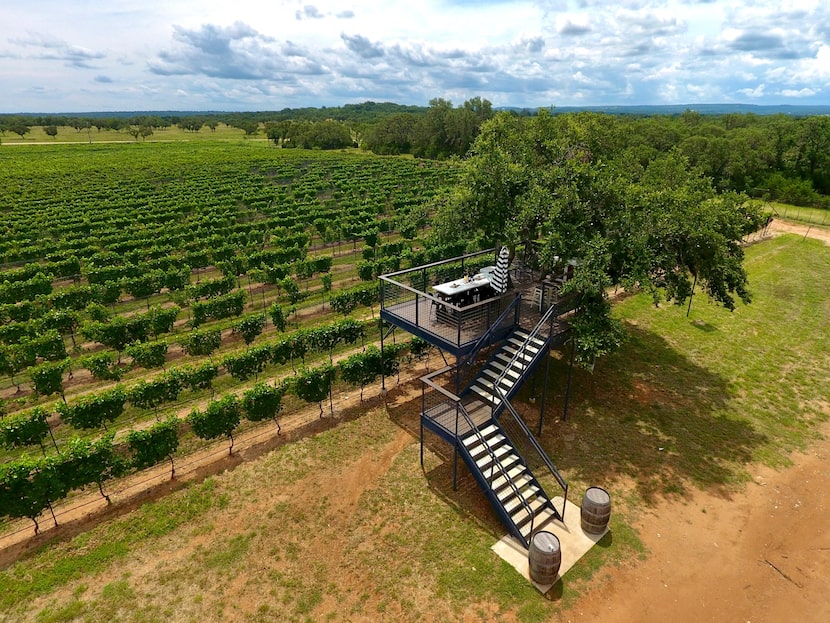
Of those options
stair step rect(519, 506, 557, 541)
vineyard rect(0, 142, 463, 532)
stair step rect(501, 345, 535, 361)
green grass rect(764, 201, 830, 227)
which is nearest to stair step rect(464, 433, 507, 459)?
stair step rect(519, 506, 557, 541)

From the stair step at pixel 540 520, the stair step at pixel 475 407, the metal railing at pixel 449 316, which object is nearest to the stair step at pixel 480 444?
the stair step at pixel 475 407

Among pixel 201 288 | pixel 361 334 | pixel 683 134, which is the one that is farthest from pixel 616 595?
pixel 683 134

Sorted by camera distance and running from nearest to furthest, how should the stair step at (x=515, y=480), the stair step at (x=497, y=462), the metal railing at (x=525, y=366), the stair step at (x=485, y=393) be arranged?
the stair step at (x=515, y=480) < the stair step at (x=497, y=462) < the metal railing at (x=525, y=366) < the stair step at (x=485, y=393)

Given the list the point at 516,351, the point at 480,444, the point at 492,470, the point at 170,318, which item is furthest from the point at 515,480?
the point at 170,318

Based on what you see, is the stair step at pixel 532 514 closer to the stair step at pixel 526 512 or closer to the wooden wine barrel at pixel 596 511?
the stair step at pixel 526 512

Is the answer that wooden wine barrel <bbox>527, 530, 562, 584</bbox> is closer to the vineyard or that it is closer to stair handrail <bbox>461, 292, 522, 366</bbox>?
stair handrail <bbox>461, 292, 522, 366</bbox>

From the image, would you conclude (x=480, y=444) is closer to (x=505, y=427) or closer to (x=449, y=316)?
(x=505, y=427)

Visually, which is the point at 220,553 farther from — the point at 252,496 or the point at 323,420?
the point at 323,420
